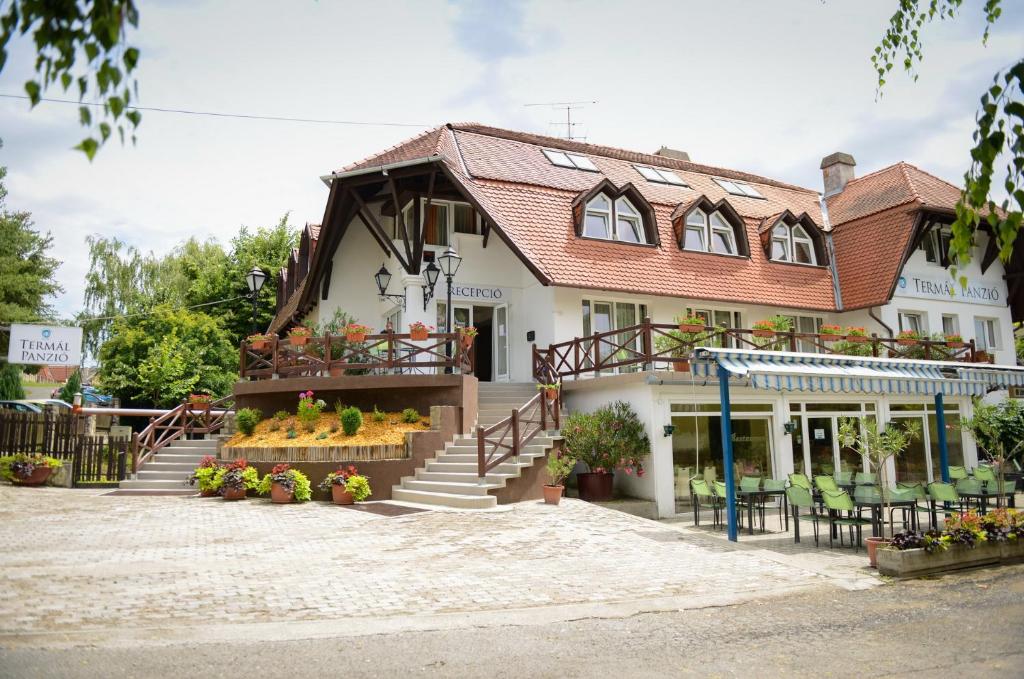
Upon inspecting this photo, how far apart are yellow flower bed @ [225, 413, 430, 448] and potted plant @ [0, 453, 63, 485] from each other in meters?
4.49

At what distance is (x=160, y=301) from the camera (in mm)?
36969

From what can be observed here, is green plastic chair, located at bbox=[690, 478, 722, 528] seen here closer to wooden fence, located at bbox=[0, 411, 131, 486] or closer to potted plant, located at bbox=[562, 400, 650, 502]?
potted plant, located at bbox=[562, 400, 650, 502]

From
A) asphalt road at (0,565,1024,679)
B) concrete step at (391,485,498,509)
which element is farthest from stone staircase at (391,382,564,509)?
asphalt road at (0,565,1024,679)

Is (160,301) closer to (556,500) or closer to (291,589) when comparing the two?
(556,500)

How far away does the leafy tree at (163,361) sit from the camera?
27.7 m

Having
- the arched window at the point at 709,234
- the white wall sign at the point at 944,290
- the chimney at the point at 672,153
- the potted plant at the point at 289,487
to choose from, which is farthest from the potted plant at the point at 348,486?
the chimney at the point at 672,153

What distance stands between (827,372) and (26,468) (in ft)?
57.8

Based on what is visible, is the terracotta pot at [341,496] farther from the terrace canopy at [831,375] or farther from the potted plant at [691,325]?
the potted plant at [691,325]

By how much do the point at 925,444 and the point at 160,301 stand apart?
35.0 metres

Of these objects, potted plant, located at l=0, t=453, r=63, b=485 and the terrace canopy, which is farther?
potted plant, located at l=0, t=453, r=63, b=485

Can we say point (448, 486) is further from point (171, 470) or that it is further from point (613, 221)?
point (613, 221)

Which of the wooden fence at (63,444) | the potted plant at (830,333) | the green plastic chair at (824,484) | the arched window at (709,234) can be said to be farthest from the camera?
the arched window at (709,234)

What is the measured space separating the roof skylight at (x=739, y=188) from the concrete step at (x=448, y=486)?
1563 cm

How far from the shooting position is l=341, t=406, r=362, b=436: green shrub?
49.6 ft
